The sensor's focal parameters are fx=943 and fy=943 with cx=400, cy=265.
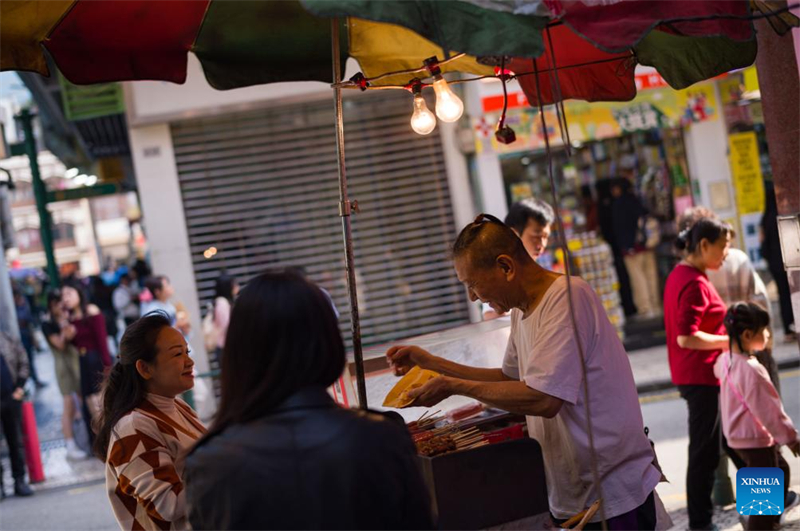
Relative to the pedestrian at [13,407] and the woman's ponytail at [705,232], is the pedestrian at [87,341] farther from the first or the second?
the woman's ponytail at [705,232]

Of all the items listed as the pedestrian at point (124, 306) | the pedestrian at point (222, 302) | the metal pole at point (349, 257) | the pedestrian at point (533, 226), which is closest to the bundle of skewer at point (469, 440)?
the metal pole at point (349, 257)

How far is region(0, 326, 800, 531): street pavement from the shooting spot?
7.38m

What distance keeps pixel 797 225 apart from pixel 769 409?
1296 mm

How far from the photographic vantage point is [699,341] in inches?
223

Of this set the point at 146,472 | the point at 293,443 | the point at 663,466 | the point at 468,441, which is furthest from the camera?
the point at 663,466

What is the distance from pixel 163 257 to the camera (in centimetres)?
1271

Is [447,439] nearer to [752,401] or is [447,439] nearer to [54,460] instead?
[752,401]

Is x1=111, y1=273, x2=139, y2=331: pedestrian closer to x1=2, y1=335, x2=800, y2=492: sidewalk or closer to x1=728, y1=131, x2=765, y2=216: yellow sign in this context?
x1=2, y1=335, x2=800, y2=492: sidewalk

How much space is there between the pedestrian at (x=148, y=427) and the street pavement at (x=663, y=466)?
3966 millimetres

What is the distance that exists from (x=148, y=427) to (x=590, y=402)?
1.60m

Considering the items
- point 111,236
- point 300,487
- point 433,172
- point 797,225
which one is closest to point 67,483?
point 433,172

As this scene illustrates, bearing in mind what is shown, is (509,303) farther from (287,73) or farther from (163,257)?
(163,257)

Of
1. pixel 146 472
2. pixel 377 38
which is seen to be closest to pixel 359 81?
pixel 377 38

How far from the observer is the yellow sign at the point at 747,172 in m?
13.2
